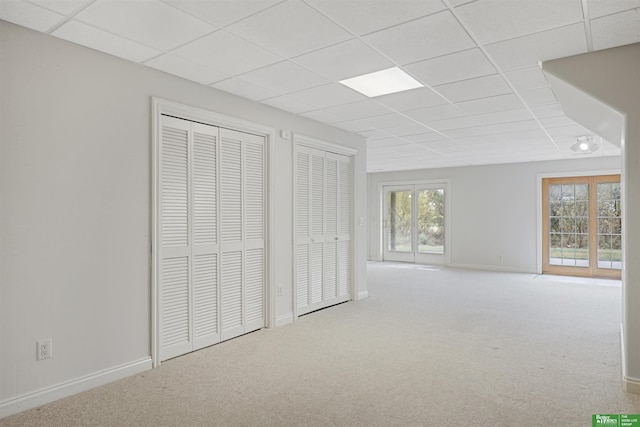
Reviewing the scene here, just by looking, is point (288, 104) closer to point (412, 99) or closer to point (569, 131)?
point (412, 99)

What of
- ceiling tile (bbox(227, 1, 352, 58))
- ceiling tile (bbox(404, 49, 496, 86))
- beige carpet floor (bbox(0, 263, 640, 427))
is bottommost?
beige carpet floor (bbox(0, 263, 640, 427))

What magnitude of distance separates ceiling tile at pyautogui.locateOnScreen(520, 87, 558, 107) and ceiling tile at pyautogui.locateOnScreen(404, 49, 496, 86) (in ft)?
2.50

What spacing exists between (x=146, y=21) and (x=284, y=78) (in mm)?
1253

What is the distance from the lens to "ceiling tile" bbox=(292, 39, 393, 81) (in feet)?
9.18

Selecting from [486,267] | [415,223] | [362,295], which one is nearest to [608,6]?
[362,295]

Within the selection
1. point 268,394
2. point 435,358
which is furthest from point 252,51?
point 435,358

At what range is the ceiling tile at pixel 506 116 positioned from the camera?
445 centimetres

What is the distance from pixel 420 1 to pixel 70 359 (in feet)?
10.6

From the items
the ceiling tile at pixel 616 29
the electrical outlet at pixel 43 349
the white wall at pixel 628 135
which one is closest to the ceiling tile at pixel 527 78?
the white wall at pixel 628 135

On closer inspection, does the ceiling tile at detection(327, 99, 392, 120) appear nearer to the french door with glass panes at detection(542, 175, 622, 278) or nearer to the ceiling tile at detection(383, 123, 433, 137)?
the ceiling tile at detection(383, 123, 433, 137)

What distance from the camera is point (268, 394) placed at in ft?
8.82

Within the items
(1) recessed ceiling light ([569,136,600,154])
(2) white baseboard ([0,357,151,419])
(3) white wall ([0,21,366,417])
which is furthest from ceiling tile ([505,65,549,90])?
(2) white baseboard ([0,357,151,419])

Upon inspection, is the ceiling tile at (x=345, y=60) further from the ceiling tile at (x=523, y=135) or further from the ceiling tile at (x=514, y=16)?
the ceiling tile at (x=523, y=135)

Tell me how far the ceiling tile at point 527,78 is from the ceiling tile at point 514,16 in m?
0.74
